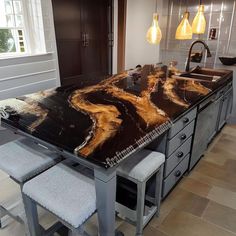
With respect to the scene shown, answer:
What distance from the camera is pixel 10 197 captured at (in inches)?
78.2

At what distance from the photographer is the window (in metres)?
2.81

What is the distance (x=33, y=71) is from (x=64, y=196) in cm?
235

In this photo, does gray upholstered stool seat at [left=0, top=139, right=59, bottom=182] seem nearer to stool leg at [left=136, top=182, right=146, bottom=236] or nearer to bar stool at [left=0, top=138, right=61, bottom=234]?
bar stool at [left=0, top=138, right=61, bottom=234]

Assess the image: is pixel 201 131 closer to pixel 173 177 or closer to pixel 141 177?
pixel 173 177

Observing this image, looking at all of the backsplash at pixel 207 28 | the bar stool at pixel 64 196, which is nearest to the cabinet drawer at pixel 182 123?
the bar stool at pixel 64 196

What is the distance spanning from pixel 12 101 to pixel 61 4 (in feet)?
7.83

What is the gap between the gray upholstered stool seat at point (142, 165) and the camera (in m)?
1.36

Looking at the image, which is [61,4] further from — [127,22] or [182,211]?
[182,211]

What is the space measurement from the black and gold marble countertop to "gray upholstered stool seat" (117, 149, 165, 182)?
23 centimetres

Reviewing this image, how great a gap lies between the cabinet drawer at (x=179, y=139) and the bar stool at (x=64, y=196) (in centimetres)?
68

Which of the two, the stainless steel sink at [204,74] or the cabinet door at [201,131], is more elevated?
the stainless steel sink at [204,74]

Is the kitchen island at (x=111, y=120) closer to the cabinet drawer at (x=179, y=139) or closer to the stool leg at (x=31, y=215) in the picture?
the cabinet drawer at (x=179, y=139)

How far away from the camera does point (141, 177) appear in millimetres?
1344

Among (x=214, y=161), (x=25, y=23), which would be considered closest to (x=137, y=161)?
(x=214, y=161)
